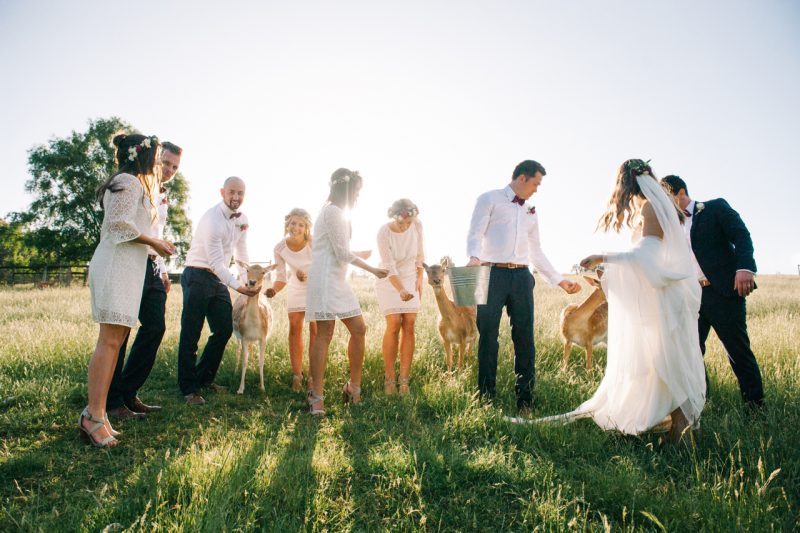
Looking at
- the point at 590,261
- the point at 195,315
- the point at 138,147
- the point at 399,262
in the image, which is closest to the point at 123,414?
the point at 195,315

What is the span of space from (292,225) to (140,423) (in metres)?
3.02

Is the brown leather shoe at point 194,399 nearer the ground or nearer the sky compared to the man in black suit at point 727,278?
nearer the ground

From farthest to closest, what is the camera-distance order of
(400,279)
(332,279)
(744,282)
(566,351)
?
(566,351) → (400,279) → (332,279) → (744,282)

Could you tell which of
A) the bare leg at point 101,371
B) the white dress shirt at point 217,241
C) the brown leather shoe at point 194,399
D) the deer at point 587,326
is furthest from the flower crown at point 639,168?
the brown leather shoe at point 194,399

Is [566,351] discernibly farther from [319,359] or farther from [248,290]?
[248,290]

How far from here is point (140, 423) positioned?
496cm

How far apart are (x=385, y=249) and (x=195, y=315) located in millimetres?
2593

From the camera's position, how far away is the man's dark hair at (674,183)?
18.4 feet

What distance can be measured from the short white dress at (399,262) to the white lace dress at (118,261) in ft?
9.67

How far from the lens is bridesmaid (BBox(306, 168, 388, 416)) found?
17.5ft

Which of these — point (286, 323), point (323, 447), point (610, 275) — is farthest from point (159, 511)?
point (286, 323)

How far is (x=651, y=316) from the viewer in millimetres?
4102

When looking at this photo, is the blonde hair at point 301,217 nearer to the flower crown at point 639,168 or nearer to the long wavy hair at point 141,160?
the long wavy hair at point 141,160

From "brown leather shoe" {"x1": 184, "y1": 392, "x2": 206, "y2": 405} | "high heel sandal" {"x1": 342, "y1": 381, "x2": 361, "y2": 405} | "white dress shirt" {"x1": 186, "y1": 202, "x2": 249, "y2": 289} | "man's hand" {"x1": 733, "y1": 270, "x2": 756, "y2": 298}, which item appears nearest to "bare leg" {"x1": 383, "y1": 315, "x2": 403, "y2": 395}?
"high heel sandal" {"x1": 342, "y1": 381, "x2": 361, "y2": 405}
